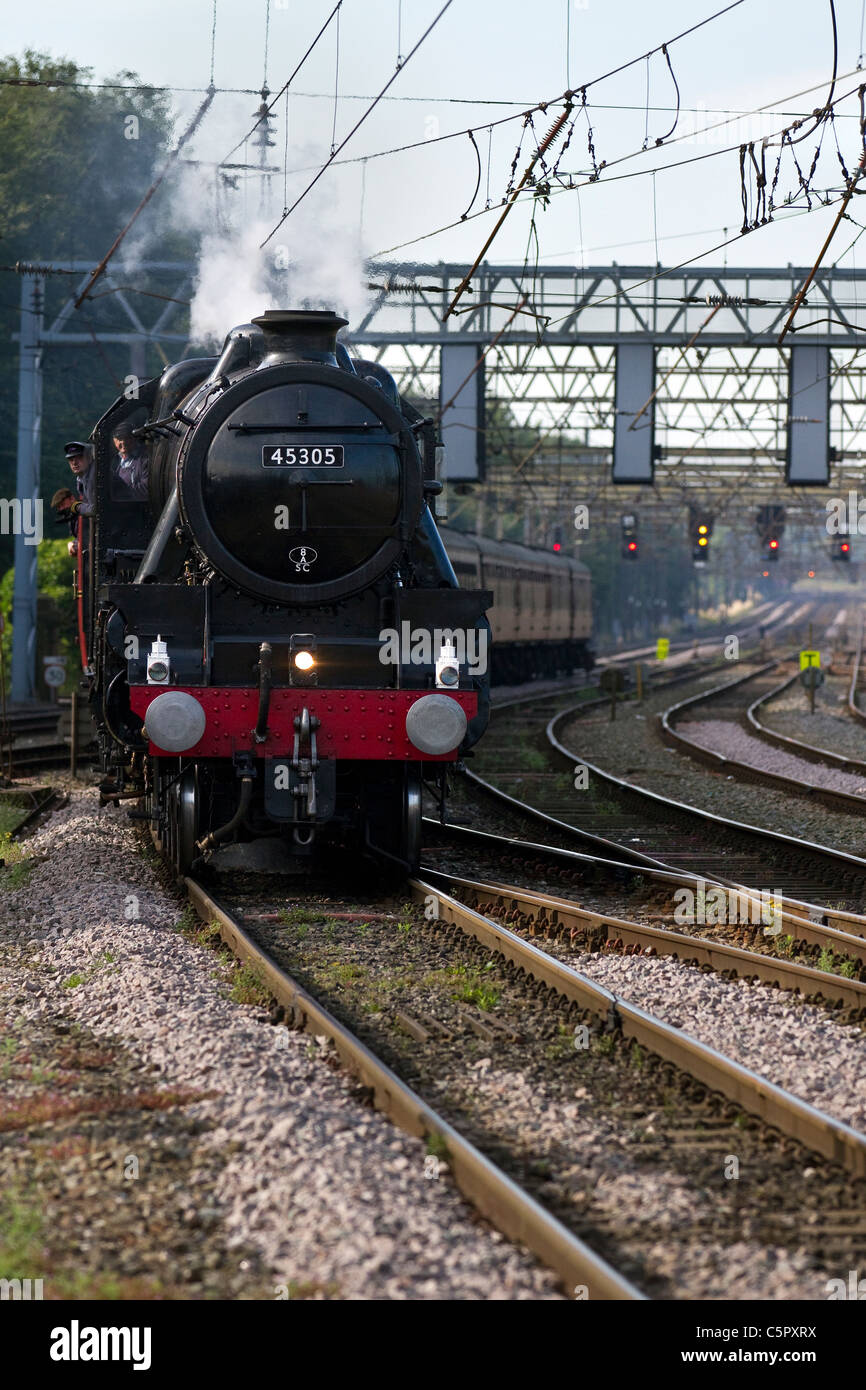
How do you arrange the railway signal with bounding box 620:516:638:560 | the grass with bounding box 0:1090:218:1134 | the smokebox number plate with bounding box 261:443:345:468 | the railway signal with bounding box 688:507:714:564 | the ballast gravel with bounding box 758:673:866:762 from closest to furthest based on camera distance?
the grass with bounding box 0:1090:218:1134
the smokebox number plate with bounding box 261:443:345:468
the ballast gravel with bounding box 758:673:866:762
the railway signal with bounding box 620:516:638:560
the railway signal with bounding box 688:507:714:564

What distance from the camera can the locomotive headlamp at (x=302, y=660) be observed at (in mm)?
9367

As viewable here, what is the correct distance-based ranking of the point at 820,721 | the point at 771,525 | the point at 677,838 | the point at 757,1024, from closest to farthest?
the point at 757,1024
the point at 677,838
the point at 820,721
the point at 771,525

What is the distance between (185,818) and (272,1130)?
183 inches

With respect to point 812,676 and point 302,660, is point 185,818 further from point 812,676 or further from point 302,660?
point 812,676

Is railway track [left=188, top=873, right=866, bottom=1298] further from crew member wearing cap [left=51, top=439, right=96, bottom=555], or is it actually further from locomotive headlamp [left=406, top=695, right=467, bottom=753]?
crew member wearing cap [left=51, top=439, right=96, bottom=555]

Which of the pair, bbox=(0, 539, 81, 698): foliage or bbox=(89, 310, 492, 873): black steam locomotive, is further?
bbox=(0, 539, 81, 698): foliage

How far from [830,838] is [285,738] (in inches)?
227

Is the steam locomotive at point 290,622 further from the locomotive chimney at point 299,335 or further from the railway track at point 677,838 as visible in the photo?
the railway track at point 677,838

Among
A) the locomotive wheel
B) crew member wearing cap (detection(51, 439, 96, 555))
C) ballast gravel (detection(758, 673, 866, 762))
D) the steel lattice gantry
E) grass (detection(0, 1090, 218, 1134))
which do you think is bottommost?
ballast gravel (detection(758, 673, 866, 762))

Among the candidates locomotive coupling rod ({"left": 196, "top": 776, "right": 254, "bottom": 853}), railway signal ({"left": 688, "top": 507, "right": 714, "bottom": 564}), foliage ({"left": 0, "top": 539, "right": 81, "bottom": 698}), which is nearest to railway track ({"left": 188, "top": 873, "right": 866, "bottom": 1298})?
locomotive coupling rod ({"left": 196, "top": 776, "right": 254, "bottom": 853})

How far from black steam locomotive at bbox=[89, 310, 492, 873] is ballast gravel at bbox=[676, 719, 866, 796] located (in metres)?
8.23

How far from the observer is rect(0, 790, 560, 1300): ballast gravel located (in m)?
3.96

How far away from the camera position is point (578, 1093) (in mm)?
5551

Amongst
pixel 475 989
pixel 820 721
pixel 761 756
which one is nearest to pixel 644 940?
pixel 475 989
